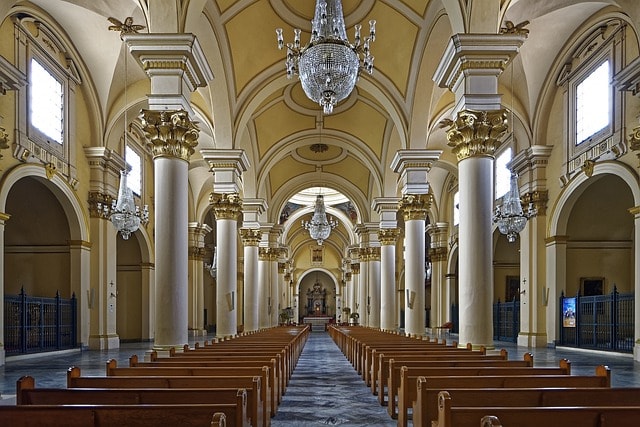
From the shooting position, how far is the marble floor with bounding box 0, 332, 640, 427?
7.19m

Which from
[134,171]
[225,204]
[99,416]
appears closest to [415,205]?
[225,204]

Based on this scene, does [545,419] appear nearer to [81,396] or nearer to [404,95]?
[81,396]

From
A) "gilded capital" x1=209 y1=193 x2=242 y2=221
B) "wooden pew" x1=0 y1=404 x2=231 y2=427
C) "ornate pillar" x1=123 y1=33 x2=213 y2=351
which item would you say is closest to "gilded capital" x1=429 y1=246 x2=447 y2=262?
"gilded capital" x1=209 y1=193 x2=242 y2=221

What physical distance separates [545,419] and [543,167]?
15900 mm

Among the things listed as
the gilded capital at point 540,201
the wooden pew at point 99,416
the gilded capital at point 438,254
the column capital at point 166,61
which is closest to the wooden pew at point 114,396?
the wooden pew at point 99,416

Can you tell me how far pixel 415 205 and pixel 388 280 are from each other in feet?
23.9

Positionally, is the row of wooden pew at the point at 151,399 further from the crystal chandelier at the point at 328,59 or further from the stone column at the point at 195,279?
the stone column at the point at 195,279

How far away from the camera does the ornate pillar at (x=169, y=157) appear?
9.46m

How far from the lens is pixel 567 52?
16422 millimetres

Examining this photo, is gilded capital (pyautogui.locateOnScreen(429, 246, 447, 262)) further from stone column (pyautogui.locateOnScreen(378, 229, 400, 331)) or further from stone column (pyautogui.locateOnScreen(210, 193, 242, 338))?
stone column (pyautogui.locateOnScreen(210, 193, 242, 338))

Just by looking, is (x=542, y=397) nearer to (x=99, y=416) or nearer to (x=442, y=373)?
(x=442, y=373)

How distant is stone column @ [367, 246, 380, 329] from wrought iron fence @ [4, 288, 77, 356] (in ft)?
43.2

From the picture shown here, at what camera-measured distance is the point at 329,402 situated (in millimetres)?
8297

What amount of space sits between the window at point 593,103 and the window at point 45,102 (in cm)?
1390
